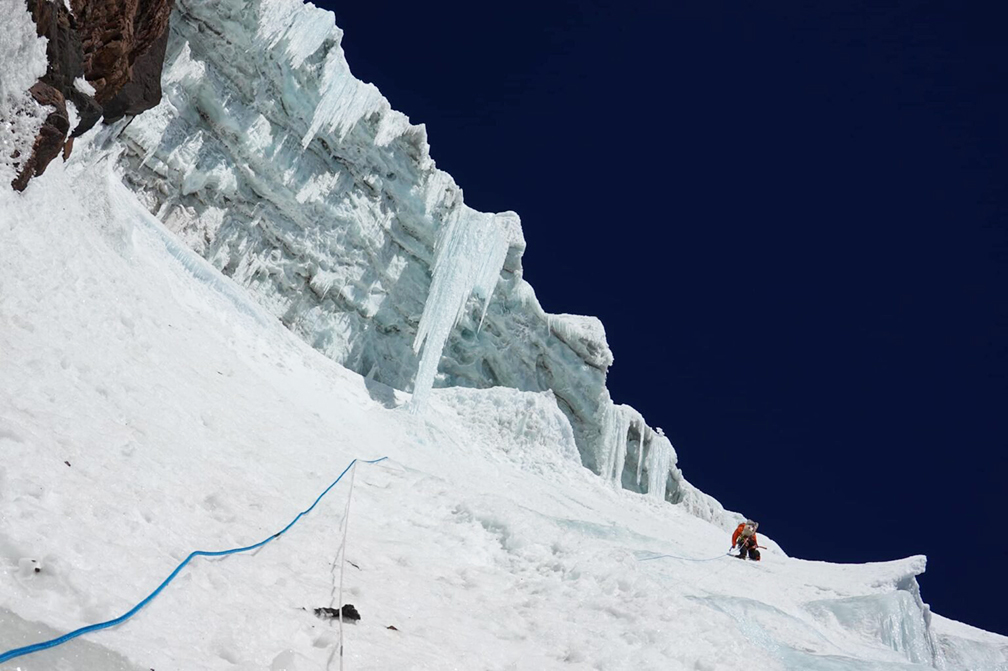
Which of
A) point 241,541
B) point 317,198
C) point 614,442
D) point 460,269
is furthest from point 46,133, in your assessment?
point 614,442

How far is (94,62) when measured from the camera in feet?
29.2

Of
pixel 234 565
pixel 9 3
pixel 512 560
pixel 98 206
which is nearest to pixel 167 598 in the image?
pixel 234 565

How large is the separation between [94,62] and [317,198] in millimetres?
14214

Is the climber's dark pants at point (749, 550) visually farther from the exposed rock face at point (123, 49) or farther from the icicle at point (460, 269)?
the exposed rock face at point (123, 49)

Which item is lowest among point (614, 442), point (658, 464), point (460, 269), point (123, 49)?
point (123, 49)

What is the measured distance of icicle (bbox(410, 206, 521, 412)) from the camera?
23734 mm

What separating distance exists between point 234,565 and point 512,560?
357 centimetres

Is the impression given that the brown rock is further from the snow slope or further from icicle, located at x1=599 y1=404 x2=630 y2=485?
icicle, located at x1=599 y1=404 x2=630 y2=485

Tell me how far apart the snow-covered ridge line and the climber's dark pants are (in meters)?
10.6

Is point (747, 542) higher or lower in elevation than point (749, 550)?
higher

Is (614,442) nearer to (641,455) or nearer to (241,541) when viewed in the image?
(641,455)

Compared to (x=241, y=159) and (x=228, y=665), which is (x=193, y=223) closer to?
(x=241, y=159)

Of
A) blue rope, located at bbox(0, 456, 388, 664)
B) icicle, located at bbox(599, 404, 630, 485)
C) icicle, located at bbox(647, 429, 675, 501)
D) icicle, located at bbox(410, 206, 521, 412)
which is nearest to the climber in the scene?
icicle, located at bbox(410, 206, 521, 412)

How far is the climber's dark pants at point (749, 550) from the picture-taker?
16078 mm
